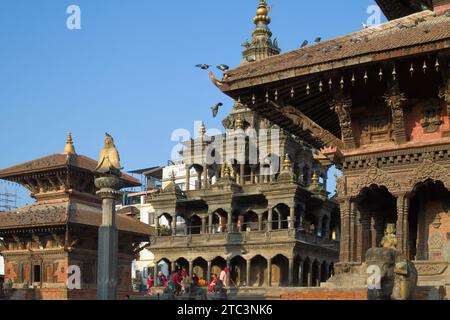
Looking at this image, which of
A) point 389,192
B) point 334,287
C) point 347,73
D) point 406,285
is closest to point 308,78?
point 347,73

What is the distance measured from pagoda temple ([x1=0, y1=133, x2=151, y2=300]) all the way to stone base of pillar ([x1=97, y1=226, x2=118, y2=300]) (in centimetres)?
2819

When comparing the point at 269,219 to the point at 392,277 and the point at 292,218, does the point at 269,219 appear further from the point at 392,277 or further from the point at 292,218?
the point at 392,277

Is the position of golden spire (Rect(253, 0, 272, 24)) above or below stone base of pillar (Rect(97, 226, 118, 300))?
above

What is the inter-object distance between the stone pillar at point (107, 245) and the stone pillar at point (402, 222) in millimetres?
7872

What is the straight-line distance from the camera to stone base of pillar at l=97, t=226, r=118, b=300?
20.3m

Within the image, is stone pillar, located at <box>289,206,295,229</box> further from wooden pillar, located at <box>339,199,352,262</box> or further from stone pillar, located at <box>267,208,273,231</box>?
wooden pillar, located at <box>339,199,352,262</box>

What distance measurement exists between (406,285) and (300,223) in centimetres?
3749

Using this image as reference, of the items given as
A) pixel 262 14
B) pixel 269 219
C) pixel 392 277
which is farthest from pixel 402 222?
pixel 262 14

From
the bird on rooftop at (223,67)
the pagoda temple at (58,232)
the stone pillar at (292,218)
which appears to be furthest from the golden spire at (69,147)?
the bird on rooftop at (223,67)

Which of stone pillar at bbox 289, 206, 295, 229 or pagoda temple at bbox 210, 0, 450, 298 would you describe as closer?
pagoda temple at bbox 210, 0, 450, 298

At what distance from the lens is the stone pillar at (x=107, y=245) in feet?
66.5

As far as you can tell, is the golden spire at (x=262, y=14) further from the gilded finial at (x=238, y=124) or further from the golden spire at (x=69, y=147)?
the golden spire at (x=69, y=147)

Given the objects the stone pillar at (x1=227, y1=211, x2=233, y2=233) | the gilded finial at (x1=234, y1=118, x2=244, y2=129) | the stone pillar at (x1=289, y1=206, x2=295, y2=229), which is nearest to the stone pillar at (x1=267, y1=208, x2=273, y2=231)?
the stone pillar at (x1=289, y1=206, x2=295, y2=229)

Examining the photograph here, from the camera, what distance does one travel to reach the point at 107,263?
20266 millimetres
